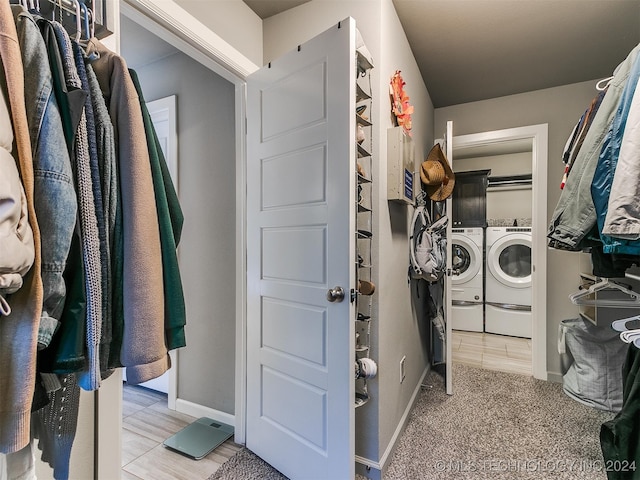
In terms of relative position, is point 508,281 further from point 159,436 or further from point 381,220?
point 159,436

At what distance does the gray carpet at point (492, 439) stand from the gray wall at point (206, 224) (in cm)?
57

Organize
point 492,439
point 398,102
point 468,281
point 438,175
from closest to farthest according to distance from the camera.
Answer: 1. point 398,102
2. point 492,439
3. point 438,175
4. point 468,281

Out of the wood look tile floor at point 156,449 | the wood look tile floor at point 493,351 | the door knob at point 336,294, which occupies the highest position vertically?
the door knob at point 336,294

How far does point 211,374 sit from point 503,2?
2.82 m

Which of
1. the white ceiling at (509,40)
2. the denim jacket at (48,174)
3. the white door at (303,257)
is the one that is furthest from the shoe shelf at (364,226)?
the denim jacket at (48,174)

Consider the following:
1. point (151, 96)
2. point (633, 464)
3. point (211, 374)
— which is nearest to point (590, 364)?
point (633, 464)

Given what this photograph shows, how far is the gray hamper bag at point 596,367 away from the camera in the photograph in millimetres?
2076

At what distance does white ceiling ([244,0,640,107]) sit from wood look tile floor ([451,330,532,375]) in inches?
98.9

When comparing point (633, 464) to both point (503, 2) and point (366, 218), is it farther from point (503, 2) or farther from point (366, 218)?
point (503, 2)

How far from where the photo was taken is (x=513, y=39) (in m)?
2.05

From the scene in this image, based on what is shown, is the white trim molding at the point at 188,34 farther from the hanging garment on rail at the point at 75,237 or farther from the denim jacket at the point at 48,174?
the denim jacket at the point at 48,174

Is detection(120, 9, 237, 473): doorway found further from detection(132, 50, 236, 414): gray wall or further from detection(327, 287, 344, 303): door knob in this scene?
detection(327, 287, 344, 303): door knob

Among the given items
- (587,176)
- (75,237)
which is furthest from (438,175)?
(75,237)

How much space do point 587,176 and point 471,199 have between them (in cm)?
324
